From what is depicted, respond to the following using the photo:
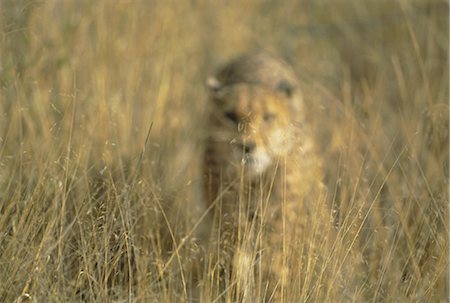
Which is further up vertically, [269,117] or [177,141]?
[269,117]

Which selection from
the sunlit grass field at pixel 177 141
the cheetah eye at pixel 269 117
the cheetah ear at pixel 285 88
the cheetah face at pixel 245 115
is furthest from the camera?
the cheetah ear at pixel 285 88

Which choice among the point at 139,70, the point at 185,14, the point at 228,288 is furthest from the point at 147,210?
the point at 185,14

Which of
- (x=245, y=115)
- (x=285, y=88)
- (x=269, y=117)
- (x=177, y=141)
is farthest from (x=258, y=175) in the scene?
(x=177, y=141)

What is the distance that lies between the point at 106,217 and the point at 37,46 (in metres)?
2.03

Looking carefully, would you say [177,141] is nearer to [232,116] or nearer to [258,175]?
[232,116]

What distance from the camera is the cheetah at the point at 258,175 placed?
3215 millimetres

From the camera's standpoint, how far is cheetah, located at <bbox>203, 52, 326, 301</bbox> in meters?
3.21

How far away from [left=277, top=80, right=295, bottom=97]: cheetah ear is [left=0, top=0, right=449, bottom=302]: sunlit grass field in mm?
253

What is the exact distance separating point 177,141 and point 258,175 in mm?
1349

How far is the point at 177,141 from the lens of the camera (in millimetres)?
5328

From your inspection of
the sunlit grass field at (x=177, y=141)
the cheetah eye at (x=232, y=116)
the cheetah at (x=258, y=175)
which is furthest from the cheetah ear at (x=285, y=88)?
the cheetah eye at (x=232, y=116)

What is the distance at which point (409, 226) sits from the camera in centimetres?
376

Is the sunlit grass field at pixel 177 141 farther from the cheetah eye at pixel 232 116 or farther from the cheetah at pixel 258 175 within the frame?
the cheetah eye at pixel 232 116

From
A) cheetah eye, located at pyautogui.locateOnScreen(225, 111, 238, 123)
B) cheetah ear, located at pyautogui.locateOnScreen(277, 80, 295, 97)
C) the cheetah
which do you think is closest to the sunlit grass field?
the cheetah
